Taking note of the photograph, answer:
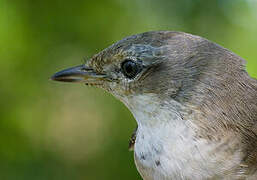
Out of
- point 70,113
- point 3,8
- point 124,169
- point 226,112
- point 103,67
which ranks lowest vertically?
point 124,169

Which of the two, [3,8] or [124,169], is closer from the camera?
[3,8]

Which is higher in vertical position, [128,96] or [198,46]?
[198,46]

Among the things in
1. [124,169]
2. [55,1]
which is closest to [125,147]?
[124,169]

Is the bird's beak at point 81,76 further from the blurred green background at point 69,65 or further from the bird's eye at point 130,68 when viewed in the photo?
the blurred green background at point 69,65

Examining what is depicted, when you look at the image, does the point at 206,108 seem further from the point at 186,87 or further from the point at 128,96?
the point at 128,96

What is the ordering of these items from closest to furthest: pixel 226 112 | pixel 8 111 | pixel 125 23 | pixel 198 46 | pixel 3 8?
pixel 226 112 → pixel 198 46 → pixel 3 8 → pixel 8 111 → pixel 125 23

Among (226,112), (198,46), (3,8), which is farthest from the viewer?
(3,8)

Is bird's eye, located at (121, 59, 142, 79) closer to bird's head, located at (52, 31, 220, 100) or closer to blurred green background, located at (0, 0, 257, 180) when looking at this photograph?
bird's head, located at (52, 31, 220, 100)

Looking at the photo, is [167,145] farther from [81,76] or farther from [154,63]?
[81,76]
